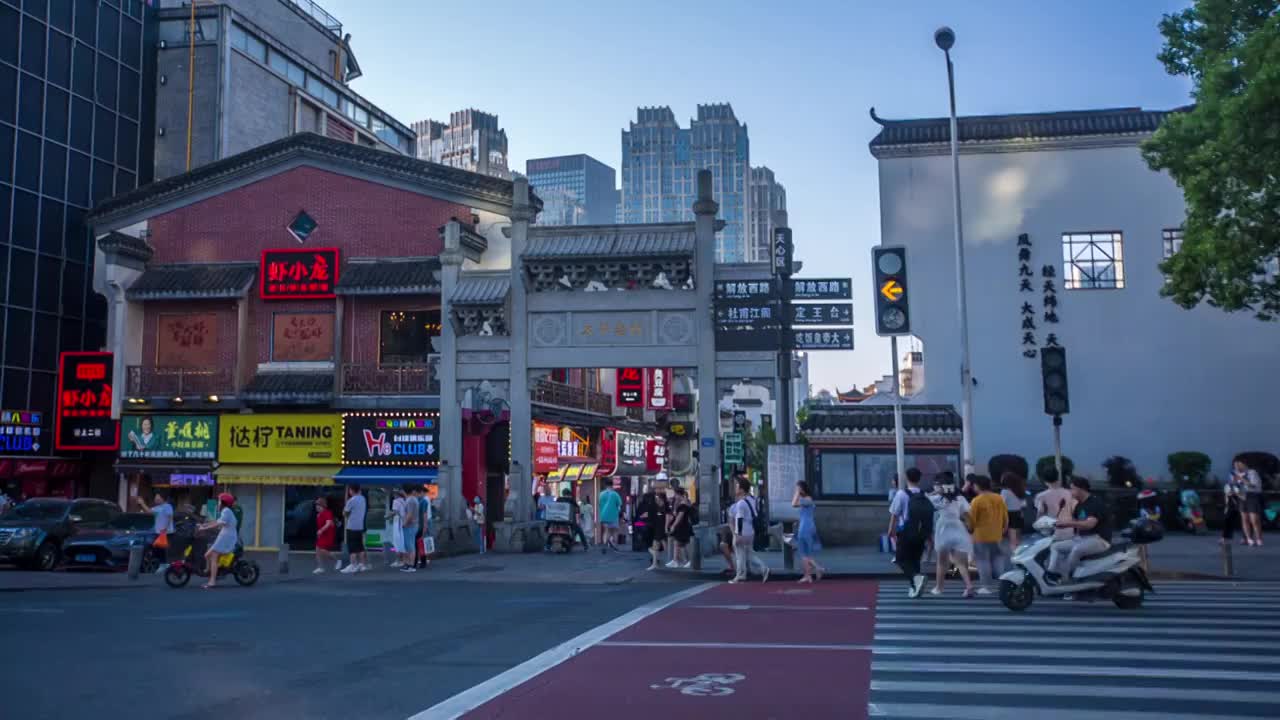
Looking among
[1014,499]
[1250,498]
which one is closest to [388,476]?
[1014,499]

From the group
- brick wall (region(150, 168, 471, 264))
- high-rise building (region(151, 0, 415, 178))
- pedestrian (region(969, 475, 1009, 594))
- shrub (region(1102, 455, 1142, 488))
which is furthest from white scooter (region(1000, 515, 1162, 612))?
high-rise building (region(151, 0, 415, 178))

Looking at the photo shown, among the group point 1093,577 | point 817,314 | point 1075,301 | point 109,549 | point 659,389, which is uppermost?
point 1075,301

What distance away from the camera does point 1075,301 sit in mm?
31516

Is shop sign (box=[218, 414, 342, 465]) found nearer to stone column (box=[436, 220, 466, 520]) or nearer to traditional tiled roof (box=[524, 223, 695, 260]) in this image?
stone column (box=[436, 220, 466, 520])

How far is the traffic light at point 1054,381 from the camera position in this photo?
54.6ft

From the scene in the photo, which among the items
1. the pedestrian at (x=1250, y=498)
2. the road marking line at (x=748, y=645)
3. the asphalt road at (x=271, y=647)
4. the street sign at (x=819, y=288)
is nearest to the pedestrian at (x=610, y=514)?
the street sign at (x=819, y=288)

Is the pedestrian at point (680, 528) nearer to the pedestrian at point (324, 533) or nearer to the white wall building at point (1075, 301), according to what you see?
the pedestrian at point (324, 533)

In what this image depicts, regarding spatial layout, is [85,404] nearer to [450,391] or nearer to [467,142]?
[450,391]

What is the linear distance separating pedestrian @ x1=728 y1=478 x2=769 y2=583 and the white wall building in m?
15.0

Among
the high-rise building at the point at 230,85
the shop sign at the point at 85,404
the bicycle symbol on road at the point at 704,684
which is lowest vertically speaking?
the bicycle symbol on road at the point at 704,684

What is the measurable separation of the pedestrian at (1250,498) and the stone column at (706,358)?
11441mm

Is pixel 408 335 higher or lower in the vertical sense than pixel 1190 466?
higher

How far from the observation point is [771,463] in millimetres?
23812

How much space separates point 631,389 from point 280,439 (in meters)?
15.1
